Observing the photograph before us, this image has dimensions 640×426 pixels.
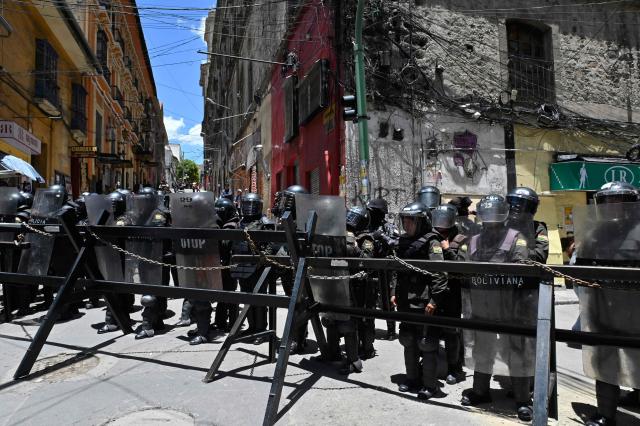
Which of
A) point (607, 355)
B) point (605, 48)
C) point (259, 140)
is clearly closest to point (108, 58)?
point (259, 140)

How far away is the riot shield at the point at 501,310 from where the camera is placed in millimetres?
3666

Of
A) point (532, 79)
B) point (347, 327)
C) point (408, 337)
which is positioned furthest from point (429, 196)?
point (532, 79)

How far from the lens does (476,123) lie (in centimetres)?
1300

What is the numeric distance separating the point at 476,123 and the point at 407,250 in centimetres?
956

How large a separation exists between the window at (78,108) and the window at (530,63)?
55.1ft

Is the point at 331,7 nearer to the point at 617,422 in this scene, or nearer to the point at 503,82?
the point at 503,82

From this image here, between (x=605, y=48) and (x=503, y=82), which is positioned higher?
(x=605, y=48)

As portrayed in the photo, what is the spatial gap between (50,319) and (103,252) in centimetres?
116

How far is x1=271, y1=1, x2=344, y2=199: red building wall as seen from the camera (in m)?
13.0

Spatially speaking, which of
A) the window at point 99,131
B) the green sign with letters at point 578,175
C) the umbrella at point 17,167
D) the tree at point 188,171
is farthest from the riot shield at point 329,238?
the tree at point 188,171

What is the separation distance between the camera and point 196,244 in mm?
5051

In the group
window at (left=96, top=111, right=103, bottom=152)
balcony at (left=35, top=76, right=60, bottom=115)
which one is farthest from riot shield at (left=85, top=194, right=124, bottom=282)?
window at (left=96, top=111, right=103, bottom=152)

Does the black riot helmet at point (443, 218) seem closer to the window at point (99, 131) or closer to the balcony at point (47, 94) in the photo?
the balcony at point (47, 94)

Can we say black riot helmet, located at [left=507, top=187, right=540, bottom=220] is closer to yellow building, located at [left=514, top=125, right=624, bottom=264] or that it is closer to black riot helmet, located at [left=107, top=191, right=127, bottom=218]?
black riot helmet, located at [left=107, top=191, right=127, bottom=218]
